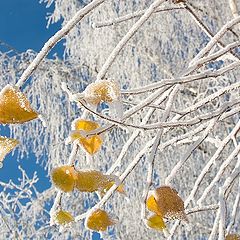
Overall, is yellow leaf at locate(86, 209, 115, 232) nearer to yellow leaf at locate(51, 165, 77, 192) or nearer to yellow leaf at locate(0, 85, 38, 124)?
yellow leaf at locate(51, 165, 77, 192)

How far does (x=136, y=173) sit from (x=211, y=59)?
9.07ft

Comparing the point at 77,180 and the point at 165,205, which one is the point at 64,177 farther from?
the point at 165,205

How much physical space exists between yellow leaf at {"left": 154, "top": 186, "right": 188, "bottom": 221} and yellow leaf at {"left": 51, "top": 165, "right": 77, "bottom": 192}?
0.12 metres

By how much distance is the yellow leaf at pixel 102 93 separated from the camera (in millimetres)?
635

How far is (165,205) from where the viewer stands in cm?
74

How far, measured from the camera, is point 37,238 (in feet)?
11.8

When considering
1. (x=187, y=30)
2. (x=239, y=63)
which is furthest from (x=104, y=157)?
(x=239, y=63)

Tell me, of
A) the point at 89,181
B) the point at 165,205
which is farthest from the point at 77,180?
the point at 165,205

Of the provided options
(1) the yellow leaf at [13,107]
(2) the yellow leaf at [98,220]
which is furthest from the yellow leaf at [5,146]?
(2) the yellow leaf at [98,220]

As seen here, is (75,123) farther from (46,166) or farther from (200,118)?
(46,166)

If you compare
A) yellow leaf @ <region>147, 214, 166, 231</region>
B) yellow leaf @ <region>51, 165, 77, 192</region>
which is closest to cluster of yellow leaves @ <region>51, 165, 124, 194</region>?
yellow leaf @ <region>51, 165, 77, 192</region>

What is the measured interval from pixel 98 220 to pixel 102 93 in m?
0.18

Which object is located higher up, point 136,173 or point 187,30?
point 187,30

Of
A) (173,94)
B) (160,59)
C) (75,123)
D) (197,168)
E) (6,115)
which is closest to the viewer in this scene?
(6,115)
